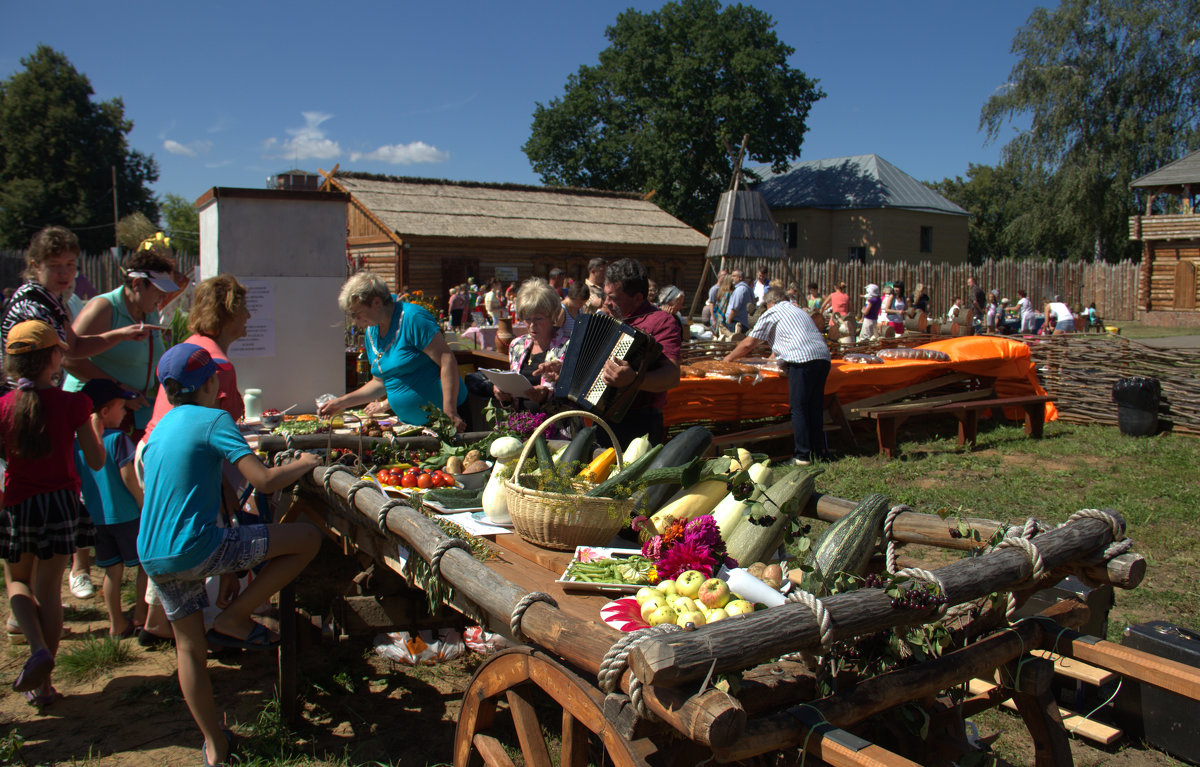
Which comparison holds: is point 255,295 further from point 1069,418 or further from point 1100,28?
point 1100,28

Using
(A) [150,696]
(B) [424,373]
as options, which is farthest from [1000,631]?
(A) [150,696]

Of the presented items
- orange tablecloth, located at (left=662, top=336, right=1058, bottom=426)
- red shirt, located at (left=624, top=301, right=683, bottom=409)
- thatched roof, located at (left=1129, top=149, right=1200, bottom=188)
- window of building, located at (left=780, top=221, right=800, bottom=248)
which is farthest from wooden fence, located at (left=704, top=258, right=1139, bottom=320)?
red shirt, located at (left=624, top=301, right=683, bottom=409)

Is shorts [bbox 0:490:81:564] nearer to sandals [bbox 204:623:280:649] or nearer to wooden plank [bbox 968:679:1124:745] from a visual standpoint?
sandals [bbox 204:623:280:649]

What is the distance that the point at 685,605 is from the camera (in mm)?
1989

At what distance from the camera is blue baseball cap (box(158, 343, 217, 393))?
3.06m

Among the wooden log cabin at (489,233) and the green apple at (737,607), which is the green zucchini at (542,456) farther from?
the wooden log cabin at (489,233)

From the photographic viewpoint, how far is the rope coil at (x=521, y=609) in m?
2.03

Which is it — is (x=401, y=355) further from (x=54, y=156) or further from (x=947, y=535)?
(x=54, y=156)

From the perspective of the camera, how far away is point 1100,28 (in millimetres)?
32969

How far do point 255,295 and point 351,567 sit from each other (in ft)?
10.2

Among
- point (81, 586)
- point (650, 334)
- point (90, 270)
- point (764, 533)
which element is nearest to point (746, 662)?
point (764, 533)

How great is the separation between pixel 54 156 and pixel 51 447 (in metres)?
48.6

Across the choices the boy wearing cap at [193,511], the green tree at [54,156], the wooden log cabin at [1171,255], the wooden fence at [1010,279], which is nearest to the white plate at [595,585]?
the boy wearing cap at [193,511]

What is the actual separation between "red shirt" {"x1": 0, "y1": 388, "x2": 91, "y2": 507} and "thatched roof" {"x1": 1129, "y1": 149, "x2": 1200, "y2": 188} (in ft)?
110
